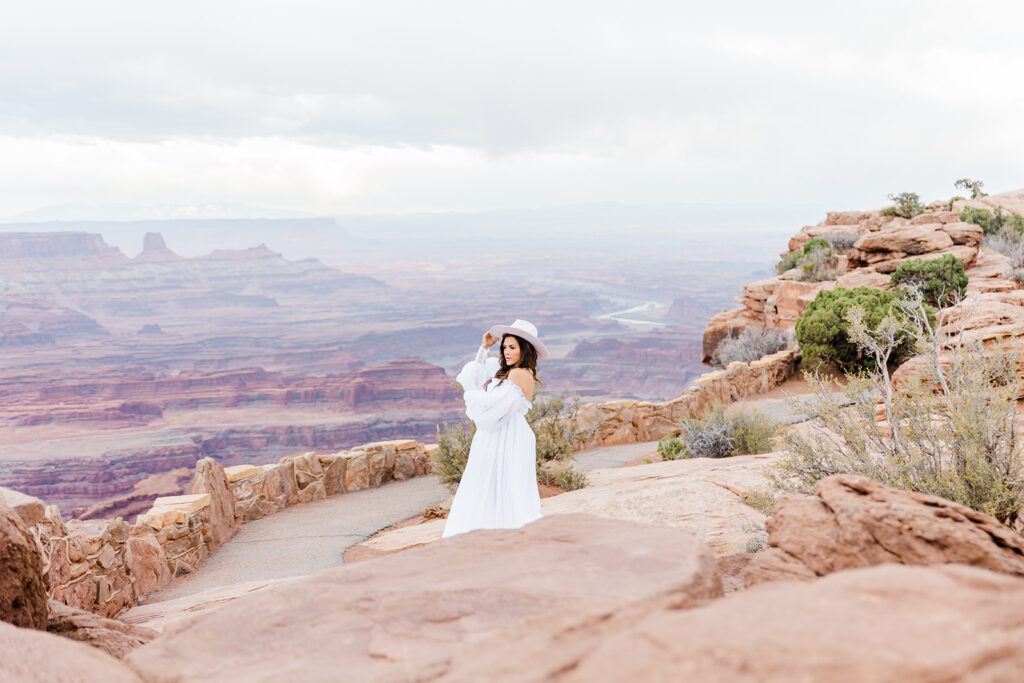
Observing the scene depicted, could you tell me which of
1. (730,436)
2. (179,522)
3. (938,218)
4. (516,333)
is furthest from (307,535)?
(938,218)

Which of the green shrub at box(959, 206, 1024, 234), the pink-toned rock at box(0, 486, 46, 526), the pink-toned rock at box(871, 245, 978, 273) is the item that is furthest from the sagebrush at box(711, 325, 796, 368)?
the pink-toned rock at box(0, 486, 46, 526)

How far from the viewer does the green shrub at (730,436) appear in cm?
1058

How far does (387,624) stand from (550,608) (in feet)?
1.67

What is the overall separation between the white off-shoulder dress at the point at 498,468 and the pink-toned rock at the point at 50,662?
336 cm

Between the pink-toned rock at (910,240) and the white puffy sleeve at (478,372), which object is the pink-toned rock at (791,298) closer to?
the pink-toned rock at (910,240)

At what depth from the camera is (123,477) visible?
2456 inches

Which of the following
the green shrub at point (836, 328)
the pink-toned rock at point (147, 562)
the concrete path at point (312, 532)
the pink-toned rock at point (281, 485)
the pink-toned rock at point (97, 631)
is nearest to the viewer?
the pink-toned rock at point (97, 631)

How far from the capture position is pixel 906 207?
27.0 meters

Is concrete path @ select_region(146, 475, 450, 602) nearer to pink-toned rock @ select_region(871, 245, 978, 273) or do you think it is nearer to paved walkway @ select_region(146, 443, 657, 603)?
paved walkway @ select_region(146, 443, 657, 603)

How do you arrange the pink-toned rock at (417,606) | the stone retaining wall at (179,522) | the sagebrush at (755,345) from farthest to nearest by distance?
1. the sagebrush at (755,345)
2. the stone retaining wall at (179,522)
3. the pink-toned rock at (417,606)

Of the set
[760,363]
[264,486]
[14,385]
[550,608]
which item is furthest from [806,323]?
[14,385]

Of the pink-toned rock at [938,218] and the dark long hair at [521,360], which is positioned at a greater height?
the pink-toned rock at [938,218]

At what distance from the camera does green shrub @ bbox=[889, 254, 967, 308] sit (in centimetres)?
1545

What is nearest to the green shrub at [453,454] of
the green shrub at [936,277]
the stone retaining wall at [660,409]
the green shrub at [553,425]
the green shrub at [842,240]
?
the green shrub at [553,425]
